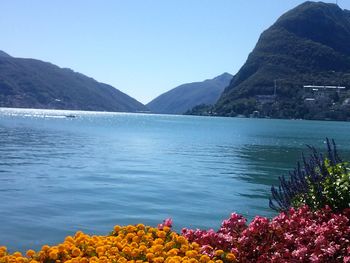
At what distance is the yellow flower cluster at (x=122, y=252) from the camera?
287 inches

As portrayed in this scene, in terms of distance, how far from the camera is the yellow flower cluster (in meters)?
7.29

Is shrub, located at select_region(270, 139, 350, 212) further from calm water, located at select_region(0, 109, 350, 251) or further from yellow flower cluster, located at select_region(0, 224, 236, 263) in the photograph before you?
calm water, located at select_region(0, 109, 350, 251)

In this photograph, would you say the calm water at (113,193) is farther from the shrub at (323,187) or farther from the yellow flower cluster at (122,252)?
the yellow flower cluster at (122,252)

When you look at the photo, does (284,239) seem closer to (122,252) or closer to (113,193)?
(122,252)

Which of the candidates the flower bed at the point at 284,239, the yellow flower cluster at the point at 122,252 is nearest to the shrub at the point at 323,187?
the flower bed at the point at 284,239

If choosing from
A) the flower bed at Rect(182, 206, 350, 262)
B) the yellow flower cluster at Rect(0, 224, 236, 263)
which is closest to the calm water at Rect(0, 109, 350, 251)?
the yellow flower cluster at Rect(0, 224, 236, 263)

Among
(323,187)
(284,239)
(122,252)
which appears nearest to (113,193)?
(323,187)

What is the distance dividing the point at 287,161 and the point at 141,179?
70.5 feet

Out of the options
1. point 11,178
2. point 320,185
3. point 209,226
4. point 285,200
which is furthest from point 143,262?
point 11,178

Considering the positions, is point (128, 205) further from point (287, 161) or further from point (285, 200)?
point (287, 161)

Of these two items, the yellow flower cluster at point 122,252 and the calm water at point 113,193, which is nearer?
the yellow flower cluster at point 122,252

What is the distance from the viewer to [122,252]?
25.0 ft

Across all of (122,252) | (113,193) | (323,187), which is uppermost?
(323,187)

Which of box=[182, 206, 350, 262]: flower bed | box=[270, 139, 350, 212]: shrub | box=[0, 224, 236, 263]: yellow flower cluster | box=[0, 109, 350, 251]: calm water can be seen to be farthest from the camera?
box=[0, 109, 350, 251]: calm water
